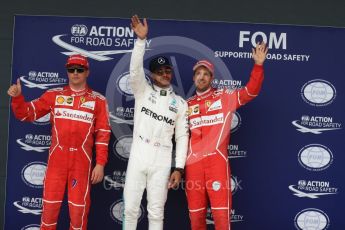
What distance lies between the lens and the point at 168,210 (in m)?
4.03

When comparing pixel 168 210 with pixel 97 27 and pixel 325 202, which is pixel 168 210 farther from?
pixel 97 27

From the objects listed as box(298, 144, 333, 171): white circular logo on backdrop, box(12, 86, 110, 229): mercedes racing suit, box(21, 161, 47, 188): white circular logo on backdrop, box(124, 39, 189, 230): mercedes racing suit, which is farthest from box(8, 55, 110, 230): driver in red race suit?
box(298, 144, 333, 171): white circular logo on backdrop

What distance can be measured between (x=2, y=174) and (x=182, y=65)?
1.88 metres

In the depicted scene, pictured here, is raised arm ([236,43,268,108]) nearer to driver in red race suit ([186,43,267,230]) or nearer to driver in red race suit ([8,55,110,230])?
driver in red race suit ([186,43,267,230])

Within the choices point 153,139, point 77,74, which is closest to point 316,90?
point 153,139

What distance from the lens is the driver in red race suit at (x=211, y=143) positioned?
3.40 meters

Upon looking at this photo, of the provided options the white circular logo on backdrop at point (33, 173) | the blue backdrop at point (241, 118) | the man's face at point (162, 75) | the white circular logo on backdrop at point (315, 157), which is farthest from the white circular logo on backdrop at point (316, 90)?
the white circular logo on backdrop at point (33, 173)

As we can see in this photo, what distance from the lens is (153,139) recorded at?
345 cm

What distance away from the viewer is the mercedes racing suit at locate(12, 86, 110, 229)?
3.43 m

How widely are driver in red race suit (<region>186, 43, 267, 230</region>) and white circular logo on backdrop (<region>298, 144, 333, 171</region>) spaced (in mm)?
858

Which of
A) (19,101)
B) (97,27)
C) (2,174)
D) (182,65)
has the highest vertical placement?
(97,27)

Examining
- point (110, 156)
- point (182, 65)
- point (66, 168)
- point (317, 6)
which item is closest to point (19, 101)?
point (66, 168)

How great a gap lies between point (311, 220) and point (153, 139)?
1654mm

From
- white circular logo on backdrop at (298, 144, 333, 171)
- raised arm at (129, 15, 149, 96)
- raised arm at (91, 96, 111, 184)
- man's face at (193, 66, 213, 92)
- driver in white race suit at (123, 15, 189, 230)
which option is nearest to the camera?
raised arm at (129, 15, 149, 96)
